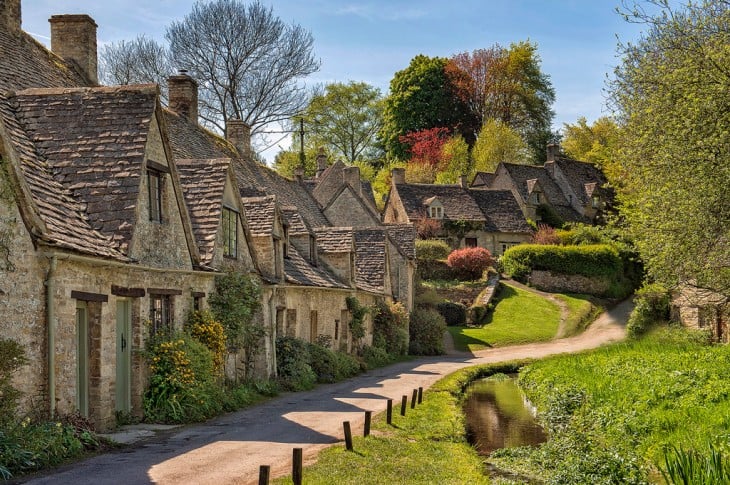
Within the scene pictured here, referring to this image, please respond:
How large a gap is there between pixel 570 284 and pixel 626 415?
4316cm

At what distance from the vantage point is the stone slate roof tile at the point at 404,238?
50091mm

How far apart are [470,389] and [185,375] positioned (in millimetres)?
14015

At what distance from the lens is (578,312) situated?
5356 centimetres

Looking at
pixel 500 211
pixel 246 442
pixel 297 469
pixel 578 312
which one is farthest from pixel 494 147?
pixel 297 469

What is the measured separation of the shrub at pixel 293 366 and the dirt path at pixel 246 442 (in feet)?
1.88

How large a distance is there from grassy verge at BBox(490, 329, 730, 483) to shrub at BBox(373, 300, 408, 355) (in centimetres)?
1505

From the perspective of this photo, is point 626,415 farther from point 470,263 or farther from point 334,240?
point 470,263

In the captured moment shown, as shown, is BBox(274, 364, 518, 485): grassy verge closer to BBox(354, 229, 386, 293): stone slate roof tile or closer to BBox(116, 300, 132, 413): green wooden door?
BBox(116, 300, 132, 413): green wooden door

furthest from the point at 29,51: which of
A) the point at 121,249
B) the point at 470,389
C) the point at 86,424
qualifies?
the point at 470,389

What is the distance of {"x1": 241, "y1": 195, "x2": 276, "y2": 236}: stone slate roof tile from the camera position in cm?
2662

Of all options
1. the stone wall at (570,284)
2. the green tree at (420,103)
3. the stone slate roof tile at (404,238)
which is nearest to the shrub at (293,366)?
the stone slate roof tile at (404,238)

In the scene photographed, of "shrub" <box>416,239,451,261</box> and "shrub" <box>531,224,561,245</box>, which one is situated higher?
"shrub" <box>531,224,561,245</box>

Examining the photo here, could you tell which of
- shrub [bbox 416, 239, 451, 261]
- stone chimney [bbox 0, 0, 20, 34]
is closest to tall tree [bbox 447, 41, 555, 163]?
shrub [bbox 416, 239, 451, 261]

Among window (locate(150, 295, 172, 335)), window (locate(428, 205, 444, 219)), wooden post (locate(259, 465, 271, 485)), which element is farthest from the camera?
window (locate(428, 205, 444, 219))
